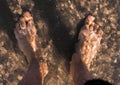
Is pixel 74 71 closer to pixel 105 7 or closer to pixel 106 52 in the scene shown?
pixel 106 52

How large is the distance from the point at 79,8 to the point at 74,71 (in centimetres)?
65

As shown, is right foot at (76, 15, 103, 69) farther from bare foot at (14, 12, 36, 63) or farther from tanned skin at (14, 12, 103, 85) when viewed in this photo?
bare foot at (14, 12, 36, 63)

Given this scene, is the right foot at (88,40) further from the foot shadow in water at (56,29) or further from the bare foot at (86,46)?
the foot shadow in water at (56,29)

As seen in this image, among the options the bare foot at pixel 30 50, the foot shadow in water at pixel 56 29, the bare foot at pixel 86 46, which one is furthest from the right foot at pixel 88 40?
the bare foot at pixel 30 50

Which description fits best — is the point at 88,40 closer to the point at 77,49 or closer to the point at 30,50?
the point at 77,49

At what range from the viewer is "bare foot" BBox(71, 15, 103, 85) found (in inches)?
122

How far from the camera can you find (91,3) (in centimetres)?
318

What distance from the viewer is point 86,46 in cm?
318

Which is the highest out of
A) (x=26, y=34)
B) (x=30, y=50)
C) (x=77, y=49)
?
(x=26, y=34)

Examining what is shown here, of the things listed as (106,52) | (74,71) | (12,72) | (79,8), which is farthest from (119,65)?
(12,72)

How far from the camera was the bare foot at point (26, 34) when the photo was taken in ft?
9.77

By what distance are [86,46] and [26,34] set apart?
0.64m

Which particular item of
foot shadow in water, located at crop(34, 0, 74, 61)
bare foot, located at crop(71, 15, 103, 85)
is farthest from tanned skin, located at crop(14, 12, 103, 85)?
foot shadow in water, located at crop(34, 0, 74, 61)

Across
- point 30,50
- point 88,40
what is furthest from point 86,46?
point 30,50
